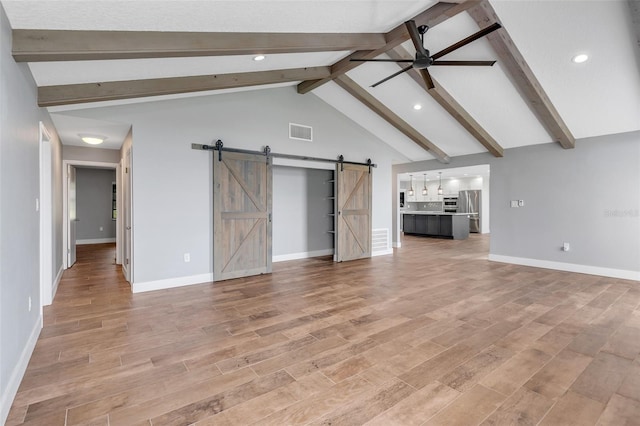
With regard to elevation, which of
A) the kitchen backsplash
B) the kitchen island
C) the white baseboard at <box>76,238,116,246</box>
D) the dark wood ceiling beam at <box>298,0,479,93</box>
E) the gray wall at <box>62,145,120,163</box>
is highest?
the dark wood ceiling beam at <box>298,0,479,93</box>

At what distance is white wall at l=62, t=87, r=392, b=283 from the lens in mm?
4371

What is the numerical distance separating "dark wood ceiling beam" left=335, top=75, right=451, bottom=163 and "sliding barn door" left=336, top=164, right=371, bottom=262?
1.19m

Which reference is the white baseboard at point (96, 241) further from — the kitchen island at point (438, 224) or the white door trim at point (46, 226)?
the kitchen island at point (438, 224)

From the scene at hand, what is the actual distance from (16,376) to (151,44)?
8.81 feet

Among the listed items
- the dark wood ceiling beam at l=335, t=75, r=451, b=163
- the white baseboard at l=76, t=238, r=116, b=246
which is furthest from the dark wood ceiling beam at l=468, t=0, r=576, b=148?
the white baseboard at l=76, t=238, r=116, b=246

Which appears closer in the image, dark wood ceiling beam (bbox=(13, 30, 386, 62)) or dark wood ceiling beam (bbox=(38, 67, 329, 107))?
dark wood ceiling beam (bbox=(13, 30, 386, 62))

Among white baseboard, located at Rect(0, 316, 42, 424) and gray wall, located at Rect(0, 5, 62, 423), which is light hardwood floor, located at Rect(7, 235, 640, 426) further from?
gray wall, located at Rect(0, 5, 62, 423)

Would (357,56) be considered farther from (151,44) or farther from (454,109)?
(151,44)

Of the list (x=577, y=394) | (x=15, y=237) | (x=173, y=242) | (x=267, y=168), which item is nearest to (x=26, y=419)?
(x=15, y=237)

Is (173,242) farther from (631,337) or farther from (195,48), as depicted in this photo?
(631,337)

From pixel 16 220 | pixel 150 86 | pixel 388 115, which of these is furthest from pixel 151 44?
pixel 388 115

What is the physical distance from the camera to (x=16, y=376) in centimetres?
207

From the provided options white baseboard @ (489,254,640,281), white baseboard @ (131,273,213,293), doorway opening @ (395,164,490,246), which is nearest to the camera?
white baseboard @ (131,273,213,293)

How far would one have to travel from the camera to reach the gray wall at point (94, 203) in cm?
954
